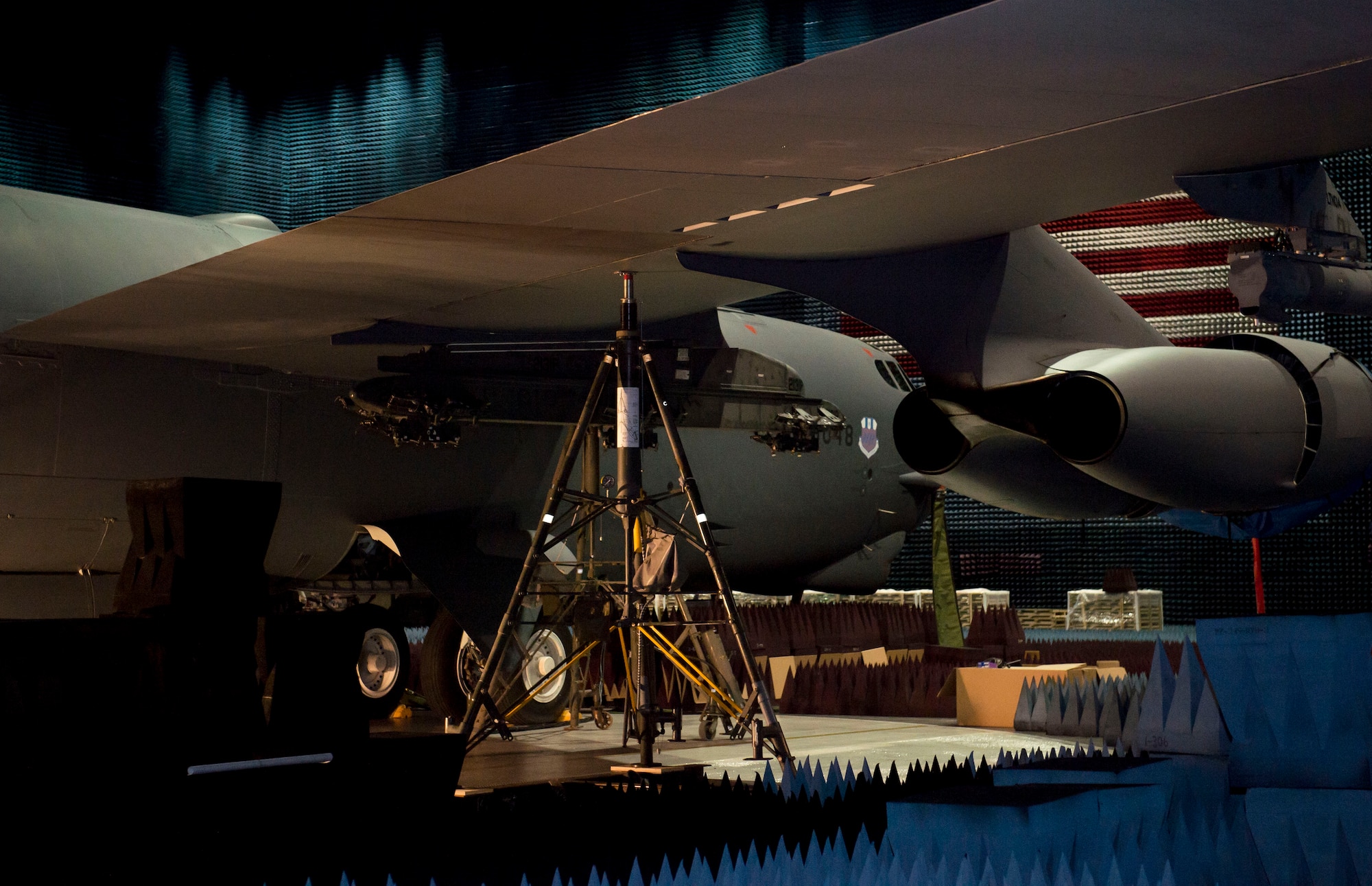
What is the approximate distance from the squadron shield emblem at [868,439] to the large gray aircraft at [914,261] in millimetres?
4765

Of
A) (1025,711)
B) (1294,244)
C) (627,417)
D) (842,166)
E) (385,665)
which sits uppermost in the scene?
(842,166)

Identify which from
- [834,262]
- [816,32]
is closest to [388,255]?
[834,262]


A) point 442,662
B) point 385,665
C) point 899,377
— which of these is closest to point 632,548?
point 442,662

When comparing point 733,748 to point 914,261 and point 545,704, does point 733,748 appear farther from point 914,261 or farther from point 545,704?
point 914,261

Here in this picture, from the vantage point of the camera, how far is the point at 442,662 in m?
12.1

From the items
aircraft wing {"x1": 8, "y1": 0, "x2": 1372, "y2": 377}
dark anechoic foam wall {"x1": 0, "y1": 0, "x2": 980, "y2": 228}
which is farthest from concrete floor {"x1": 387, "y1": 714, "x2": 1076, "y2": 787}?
dark anechoic foam wall {"x1": 0, "y1": 0, "x2": 980, "y2": 228}

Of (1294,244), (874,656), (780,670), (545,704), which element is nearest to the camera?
(1294,244)

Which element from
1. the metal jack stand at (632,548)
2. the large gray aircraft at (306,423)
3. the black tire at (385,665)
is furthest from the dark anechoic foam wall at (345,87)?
the metal jack stand at (632,548)

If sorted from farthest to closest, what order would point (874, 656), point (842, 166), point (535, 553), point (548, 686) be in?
point (874, 656)
point (548, 686)
point (535, 553)
point (842, 166)

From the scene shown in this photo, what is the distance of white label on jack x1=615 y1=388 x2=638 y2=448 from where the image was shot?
316 inches

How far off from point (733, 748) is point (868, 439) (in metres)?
5.73

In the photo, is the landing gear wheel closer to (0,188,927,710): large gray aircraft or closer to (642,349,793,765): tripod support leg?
(0,188,927,710): large gray aircraft

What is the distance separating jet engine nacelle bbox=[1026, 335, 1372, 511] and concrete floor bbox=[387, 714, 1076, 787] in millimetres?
2670

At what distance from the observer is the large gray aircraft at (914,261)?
4.50 m
